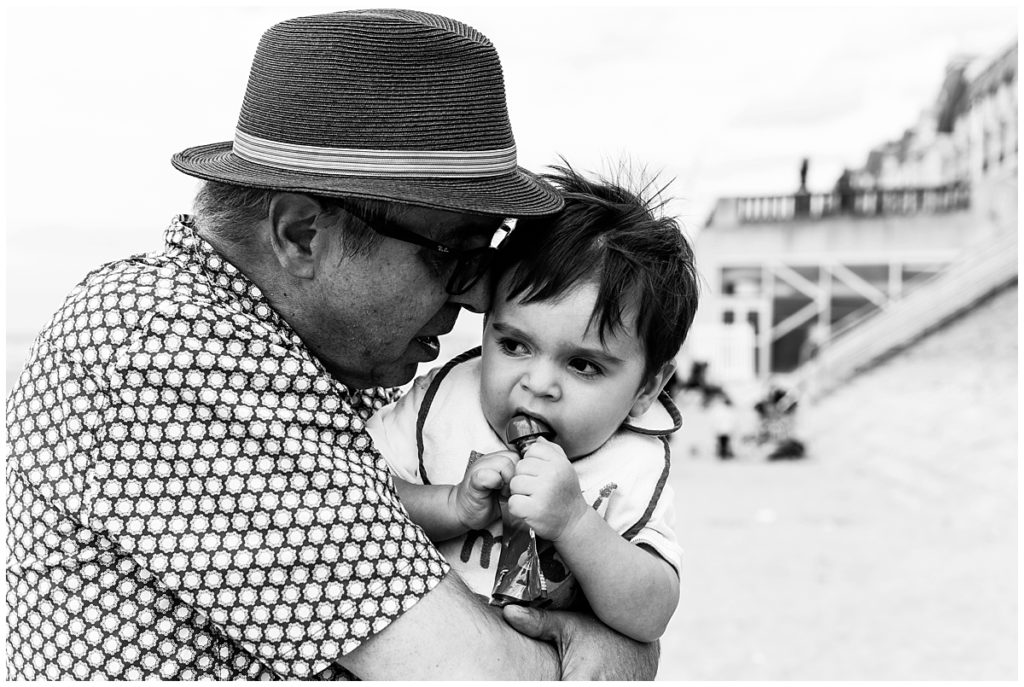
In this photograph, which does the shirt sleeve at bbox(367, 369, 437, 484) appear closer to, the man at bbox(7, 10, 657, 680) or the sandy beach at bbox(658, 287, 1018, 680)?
the man at bbox(7, 10, 657, 680)

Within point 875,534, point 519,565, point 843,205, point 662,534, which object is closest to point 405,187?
point 519,565

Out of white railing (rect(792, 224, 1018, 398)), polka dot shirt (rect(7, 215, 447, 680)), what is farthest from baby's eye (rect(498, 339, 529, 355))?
white railing (rect(792, 224, 1018, 398))

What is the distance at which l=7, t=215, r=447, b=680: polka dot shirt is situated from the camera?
2082 millimetres

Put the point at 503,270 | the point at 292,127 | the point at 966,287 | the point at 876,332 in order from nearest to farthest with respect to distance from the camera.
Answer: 1. the point at 292,127
2. the point at 503,270
3. the point at 966,287
4. the point at 876,332

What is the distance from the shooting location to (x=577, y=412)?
271 centimetres

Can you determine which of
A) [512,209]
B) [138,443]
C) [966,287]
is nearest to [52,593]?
[138,443]

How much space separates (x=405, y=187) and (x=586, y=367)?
676mm

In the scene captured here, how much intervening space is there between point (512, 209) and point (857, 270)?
32.4m

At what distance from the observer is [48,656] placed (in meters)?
2.23

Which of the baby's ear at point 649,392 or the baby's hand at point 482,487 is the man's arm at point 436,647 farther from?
the baby's ear at point 649,392

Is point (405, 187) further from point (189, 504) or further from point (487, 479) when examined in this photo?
point (189, 504)

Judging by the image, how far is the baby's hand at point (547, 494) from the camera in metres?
2.41

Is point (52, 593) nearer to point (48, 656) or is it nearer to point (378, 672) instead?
point (48, 656)

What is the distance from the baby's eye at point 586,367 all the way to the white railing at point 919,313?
889 inches
